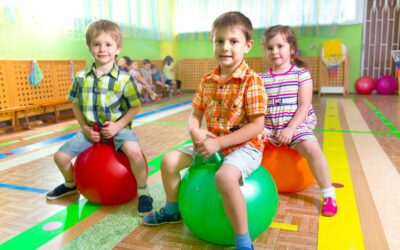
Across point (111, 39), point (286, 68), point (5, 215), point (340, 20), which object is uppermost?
point (340, 20)

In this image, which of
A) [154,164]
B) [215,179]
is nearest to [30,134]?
[154,164]

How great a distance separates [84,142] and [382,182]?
197 centimetres

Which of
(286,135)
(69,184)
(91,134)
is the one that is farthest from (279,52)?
(69,184)

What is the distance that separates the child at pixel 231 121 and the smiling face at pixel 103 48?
637 mm

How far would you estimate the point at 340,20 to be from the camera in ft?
26.0

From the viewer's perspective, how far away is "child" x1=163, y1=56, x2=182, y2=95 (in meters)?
8.63

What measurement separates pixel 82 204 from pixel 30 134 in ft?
8.44

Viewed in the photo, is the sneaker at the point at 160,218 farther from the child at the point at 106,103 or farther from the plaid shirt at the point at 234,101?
the plaid shirt at the point at 234,101

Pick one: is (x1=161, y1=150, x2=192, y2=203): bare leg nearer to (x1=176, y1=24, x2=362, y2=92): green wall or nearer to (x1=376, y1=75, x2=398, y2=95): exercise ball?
(x1=176, y1=24, x2=362, y2=92): green wall

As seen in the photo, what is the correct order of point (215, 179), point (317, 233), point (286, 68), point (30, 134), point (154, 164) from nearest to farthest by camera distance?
1. point (215, 179)
2. point (317, 233)
3. point (286, 68)
4. point (154, 164)
5. point (30, 134)

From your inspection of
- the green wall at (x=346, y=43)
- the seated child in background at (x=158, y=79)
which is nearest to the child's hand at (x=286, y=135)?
the green wall at (x=346, y=43)

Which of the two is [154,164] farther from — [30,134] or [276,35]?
[30,134]

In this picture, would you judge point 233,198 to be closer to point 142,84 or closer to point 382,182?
point 382,182

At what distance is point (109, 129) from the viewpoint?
1995mm
